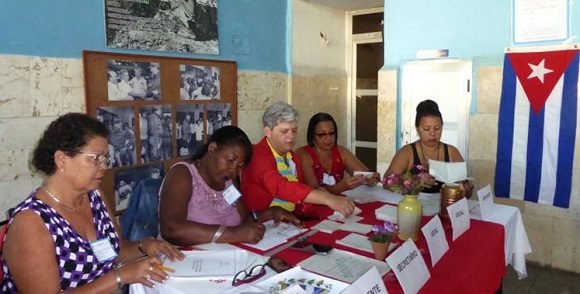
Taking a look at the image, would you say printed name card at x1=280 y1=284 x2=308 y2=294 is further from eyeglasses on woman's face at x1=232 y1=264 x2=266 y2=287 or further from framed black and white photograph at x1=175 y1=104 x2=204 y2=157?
framed black and white photograph at x1=175 y1=104 x2=204 y2=157

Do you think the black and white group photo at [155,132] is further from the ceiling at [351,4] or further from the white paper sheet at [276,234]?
the ceiling at [351,4]

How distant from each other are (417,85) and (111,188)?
266cm

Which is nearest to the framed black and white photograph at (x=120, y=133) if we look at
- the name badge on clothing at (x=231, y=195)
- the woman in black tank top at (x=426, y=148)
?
the name badge on clothing at (x=231, y=195)

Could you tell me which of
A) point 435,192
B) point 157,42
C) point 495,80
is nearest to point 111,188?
point 157,42

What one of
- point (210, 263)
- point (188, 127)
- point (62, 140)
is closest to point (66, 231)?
point (62, 140)

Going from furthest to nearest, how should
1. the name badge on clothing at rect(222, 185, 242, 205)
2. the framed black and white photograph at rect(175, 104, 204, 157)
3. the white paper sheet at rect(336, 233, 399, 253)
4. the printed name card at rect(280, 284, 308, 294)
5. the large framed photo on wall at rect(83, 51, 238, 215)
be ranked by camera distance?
the framed black and white photograph at rect(175, 104, 204, 157) < the large framed photo on wall at rect(83, 51, 238, 215) < the name badge on clothing at rect(222, 185, 242, 205) < the white paper sheet at rect(336, 233, 399, 253) < the printed name card at rect(280, 284, 308, 294)

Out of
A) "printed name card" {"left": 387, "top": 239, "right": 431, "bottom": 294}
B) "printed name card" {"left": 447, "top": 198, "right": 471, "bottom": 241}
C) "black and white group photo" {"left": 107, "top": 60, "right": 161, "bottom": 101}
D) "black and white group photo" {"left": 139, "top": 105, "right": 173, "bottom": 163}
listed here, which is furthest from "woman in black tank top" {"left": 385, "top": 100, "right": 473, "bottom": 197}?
"black and white group photo" {"left": 107, "top": 60, "right": 161, "bottom": 101}

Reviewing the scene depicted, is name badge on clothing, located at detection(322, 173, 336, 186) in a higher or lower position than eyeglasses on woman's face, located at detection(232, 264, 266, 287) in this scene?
higher

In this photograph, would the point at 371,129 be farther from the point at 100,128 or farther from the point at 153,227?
the point at 100,128

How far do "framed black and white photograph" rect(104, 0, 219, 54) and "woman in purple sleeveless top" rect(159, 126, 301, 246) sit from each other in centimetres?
131

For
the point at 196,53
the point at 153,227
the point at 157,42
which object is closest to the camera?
the point at 153,227

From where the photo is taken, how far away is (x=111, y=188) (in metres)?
2.86

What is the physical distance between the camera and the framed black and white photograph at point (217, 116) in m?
3.55

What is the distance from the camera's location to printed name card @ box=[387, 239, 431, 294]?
53.5 inches
